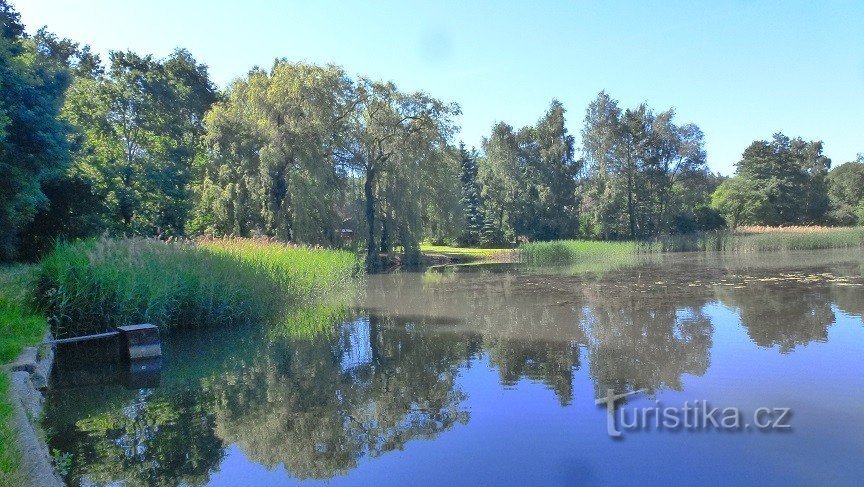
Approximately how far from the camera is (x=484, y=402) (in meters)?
6.26

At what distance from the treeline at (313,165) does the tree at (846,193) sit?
0.45m

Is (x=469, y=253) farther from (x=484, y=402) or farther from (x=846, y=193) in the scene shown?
(x=846, y=193)

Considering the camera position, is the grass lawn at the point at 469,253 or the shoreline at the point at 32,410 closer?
the shoreline at the point at 32,410

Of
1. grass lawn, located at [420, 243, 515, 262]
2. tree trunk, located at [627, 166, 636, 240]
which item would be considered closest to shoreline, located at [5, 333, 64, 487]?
grass lawn, located at [420, 243, 515, 262]

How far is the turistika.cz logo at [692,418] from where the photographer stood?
5.32 metres

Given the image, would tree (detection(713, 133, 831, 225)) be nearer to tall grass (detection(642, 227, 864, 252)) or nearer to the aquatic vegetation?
tall grass (detection(642, 227, 864, 252))

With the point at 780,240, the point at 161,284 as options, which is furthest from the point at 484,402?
the point at 780,240

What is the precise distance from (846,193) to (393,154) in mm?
42445

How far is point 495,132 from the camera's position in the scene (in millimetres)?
43469

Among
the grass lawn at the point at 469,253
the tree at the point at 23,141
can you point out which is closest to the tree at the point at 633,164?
the grass lawn at the point at 469,253

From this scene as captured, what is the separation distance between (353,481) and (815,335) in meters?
7.64

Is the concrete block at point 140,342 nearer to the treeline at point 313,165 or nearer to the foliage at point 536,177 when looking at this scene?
the treeline at point 313,165

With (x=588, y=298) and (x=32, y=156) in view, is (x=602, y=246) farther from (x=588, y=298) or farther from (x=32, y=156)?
(x=32, y=156)

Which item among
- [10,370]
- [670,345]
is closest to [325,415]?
[10,370]
